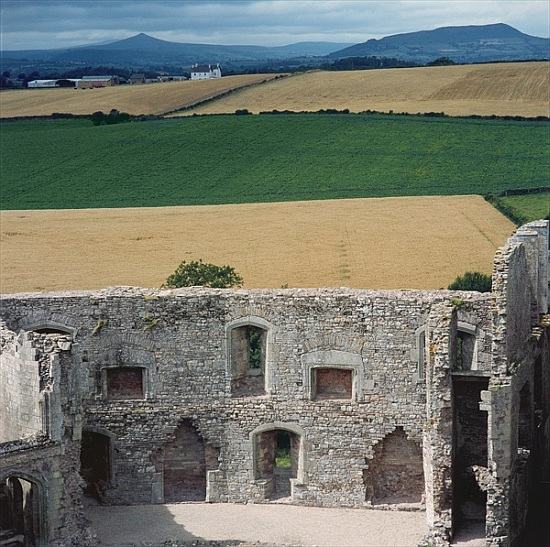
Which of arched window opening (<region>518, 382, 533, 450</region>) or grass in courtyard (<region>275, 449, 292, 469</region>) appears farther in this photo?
grass in courtyard (<region>275, 449, 292, 469</region>)

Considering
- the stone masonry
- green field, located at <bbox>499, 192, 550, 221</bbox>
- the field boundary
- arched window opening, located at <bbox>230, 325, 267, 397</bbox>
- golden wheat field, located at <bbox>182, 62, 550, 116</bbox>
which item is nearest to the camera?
the stone masonry

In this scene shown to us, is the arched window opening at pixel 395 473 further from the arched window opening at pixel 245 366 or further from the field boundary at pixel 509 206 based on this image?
the field boundary at pixel 509 206

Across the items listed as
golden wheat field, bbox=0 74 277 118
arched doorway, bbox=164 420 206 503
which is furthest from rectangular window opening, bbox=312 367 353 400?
golden wheat field, bbox=0 74 277 118

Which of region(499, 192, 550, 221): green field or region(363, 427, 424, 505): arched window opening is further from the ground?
region(499, 192, 550, 221): green field

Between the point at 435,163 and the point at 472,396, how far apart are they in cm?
3404

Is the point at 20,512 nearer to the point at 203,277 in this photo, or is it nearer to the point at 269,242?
the point at 203,277

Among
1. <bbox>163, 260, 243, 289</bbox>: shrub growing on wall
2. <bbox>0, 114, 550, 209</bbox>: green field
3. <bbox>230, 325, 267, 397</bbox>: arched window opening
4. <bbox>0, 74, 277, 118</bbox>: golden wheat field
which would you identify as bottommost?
<bbox>230, 325, 267, 397</bbox>: arched window opening

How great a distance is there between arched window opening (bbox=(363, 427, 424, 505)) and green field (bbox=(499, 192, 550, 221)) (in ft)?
77.3

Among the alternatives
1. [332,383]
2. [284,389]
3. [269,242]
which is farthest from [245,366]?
[269,242]

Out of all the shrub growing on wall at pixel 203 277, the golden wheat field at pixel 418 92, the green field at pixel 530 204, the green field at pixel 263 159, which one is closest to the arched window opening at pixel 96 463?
the shrub growing on wall at pixel 203 277

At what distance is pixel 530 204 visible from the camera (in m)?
55.1

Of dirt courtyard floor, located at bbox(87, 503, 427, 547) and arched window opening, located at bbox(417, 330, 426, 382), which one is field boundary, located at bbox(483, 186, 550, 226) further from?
dirt courtyard floor, located at bbox(87, 503, 427, 547)

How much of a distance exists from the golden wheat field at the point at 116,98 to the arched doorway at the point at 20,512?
5286 cm

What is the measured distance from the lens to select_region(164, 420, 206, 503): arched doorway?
31.4 meters
